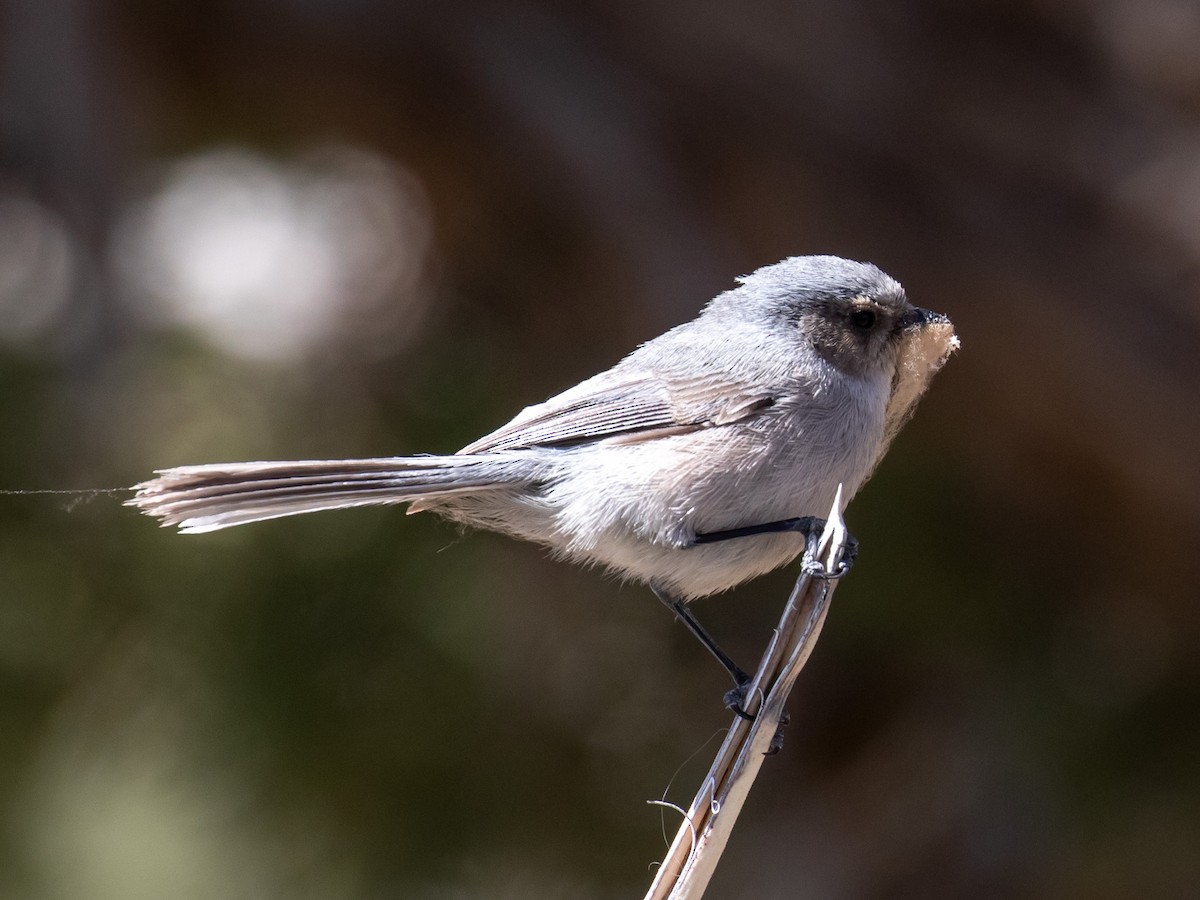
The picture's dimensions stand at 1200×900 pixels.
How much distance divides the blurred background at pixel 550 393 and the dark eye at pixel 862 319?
0.63 metres

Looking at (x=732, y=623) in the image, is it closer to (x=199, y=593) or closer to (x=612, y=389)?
(x=612, y=389)

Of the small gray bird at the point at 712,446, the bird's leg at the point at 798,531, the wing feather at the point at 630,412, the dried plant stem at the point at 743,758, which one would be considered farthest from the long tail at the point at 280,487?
the dried plant stem at the point at 743,758

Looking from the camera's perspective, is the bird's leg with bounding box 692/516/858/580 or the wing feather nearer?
the bird's leg with bounding box 692/516/858/580

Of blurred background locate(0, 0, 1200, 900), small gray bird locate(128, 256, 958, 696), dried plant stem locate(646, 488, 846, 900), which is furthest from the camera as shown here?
blurred background locate(0, 0, 1200, 900)

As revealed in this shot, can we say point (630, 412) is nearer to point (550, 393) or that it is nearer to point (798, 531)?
point (798, 531)

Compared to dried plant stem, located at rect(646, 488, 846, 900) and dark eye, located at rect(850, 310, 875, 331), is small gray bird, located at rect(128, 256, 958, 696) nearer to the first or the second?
dark eye, located at rect(850, 310, 875, 331)

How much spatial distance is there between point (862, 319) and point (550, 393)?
34.0 inches

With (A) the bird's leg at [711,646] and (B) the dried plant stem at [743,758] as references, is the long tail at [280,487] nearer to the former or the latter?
(A) the bird's leg at [711,646]

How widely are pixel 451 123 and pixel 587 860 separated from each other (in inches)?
61.2

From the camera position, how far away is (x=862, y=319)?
1595mm

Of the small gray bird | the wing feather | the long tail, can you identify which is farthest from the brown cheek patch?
the long tail

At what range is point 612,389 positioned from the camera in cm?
161

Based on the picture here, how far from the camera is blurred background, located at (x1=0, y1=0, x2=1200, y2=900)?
1822mm

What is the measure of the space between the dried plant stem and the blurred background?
826 millimetres
